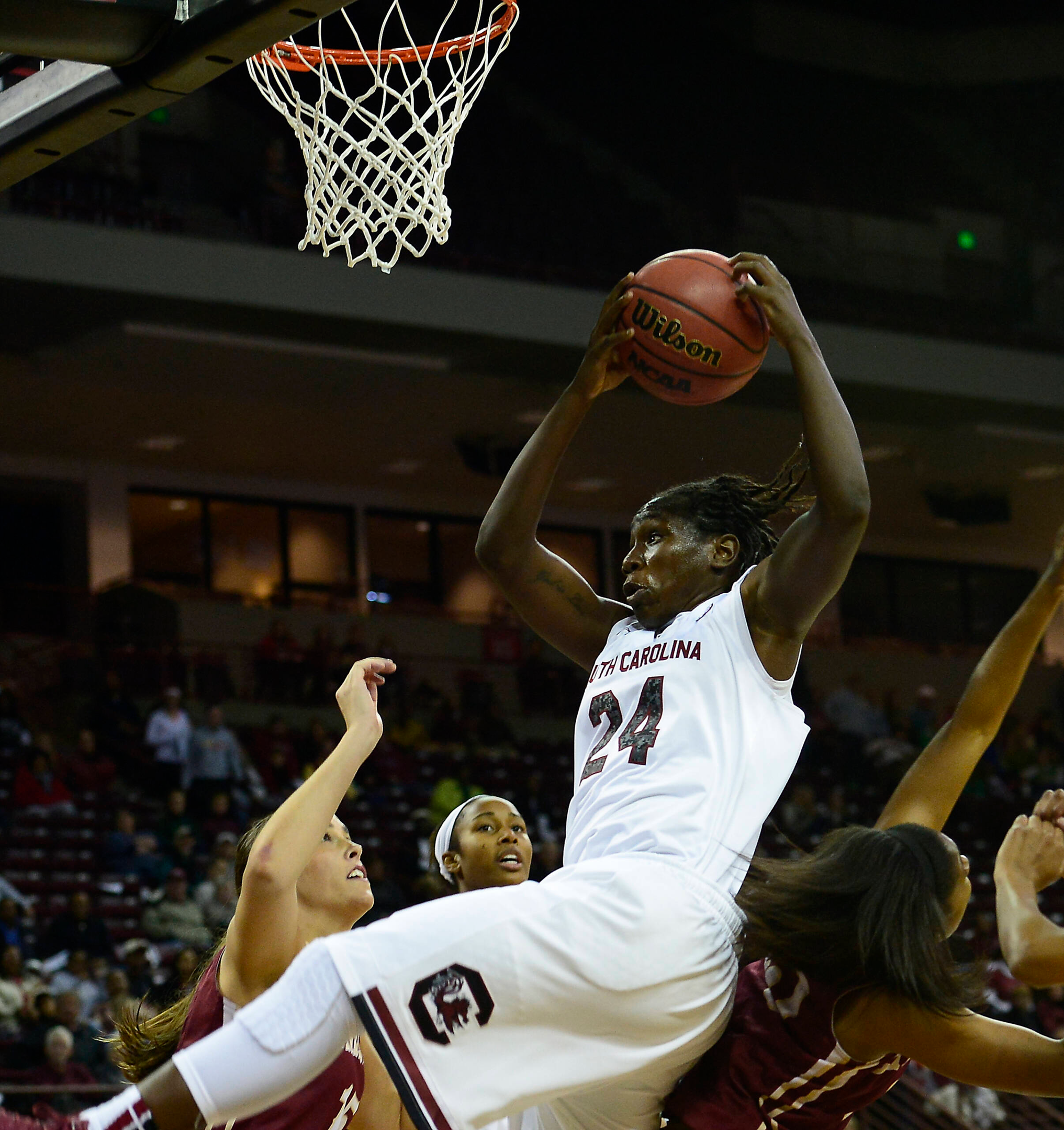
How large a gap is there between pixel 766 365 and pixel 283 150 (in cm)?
476

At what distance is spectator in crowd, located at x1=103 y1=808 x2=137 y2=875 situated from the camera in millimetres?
11703

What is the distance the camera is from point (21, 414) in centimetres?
1639

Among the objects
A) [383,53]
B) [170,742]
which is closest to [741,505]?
[383,53]

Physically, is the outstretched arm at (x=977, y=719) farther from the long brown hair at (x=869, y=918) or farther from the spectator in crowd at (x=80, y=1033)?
the spectator in crowd at (x=80, y=1033)

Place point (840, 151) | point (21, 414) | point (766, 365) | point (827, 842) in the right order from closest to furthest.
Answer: point (827, 842) → point (766, 365) → point (21, 414) → point (840, 151)

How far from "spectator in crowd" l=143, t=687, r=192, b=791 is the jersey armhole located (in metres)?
10.4

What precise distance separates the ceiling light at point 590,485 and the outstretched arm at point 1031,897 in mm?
15532

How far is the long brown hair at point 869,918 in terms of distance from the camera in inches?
122

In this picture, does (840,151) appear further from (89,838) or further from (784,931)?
(784,931)

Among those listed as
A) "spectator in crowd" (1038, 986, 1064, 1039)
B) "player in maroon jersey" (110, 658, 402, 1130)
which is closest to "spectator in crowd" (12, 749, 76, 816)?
"spectator in crowd" (1038, 986, 1064, 1039)

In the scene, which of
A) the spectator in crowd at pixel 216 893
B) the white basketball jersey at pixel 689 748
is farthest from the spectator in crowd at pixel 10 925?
the white basketball jersey at pixel 689 748

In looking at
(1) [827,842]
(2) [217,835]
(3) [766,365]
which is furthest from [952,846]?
(3) [766,365]

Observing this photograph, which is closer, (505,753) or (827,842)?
(827,842)

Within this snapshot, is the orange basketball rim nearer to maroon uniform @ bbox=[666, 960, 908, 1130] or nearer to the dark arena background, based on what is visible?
maroon uniform @ bbox=[666, 960, 908, 1130]
